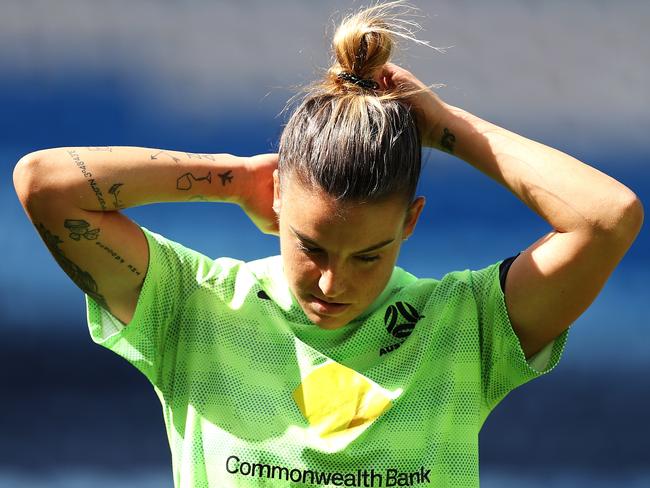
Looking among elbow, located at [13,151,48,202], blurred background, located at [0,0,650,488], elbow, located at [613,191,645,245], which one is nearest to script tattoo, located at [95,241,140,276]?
elbow, located at [13,151,48,202]

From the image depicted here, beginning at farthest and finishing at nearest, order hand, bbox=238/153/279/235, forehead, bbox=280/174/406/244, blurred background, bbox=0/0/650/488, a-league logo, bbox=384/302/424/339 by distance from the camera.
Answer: blurred background, bbox=0/0/650/488 < hand, bbox=238/153/279/235 < a-league logo, bbox=384/302/424/339 < forehead, bbox=280/174/406/244

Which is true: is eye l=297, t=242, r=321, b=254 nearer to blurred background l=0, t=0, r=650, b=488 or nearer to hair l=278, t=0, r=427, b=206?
hair l=278, t=0, r=427, b=206

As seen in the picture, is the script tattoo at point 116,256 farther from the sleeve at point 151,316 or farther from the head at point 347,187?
the head at point 347,187

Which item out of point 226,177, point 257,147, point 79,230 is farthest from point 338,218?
point 257,147

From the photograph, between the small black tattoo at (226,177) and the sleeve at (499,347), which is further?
the small black tattoo at (226,177)

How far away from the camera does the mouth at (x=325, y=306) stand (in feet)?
4.91

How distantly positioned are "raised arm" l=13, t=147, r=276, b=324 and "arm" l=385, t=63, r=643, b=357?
516 millimetres

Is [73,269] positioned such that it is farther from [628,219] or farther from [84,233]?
[628,219]

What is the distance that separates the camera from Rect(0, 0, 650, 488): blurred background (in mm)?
3184

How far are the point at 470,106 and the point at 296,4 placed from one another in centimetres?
65

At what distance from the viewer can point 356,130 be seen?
4.94ft

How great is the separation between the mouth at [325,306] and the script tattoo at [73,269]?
0.97 feet

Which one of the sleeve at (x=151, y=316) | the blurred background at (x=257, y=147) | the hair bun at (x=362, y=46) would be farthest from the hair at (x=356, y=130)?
the blurred background at (x=257, y=147)

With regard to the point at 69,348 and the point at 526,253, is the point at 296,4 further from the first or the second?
the point at 526,253
